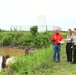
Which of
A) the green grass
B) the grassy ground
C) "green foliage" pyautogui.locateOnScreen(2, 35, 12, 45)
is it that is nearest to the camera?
the green grass

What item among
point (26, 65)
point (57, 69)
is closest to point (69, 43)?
point (57, 69)

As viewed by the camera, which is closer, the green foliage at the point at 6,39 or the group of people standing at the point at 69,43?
the group of people standing at the point at 69,43

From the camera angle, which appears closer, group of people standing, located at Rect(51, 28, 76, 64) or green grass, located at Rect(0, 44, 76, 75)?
green grass, located at Rect(0, 44, 76, 75)

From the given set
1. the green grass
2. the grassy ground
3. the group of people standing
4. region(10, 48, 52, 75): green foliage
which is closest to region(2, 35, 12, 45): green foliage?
the group of people standing

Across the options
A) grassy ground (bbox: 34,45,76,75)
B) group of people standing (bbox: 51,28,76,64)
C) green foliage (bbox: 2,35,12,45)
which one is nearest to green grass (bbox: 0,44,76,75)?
grassy ground (bbox: 34,45,76,75)

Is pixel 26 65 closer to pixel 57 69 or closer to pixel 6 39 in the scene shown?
pixel 57 69

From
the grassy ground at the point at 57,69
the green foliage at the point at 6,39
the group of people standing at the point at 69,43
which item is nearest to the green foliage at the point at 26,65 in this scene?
the grassy ground at the point at 57,69

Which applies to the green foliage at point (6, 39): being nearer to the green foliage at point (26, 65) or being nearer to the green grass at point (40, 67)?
the green grass at point (40, 67)

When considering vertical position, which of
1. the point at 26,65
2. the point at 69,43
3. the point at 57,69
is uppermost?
the point at 69,43

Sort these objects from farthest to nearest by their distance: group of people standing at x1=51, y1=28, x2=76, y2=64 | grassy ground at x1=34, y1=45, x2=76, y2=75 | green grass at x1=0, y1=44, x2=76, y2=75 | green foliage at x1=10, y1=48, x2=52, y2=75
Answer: group of people standing at x1=51, y1=28, x2=76, y2=64 < grassy ground at x1=34, y1=45, x2=76, y2=75 < green grass at x1=0, y1=44, x2=76, y2=75 < green foliage at x1=10, y1=48, x2=52, y2=75

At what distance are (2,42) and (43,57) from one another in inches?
1120

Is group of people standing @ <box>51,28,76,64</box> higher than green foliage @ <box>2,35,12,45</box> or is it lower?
higher

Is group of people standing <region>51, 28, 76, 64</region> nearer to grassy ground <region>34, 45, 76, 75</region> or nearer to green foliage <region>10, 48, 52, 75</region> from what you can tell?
grassy ground <region>34, 45, 76, 75</region>

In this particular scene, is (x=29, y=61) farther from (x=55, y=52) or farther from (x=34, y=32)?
(x=34, y=32)
